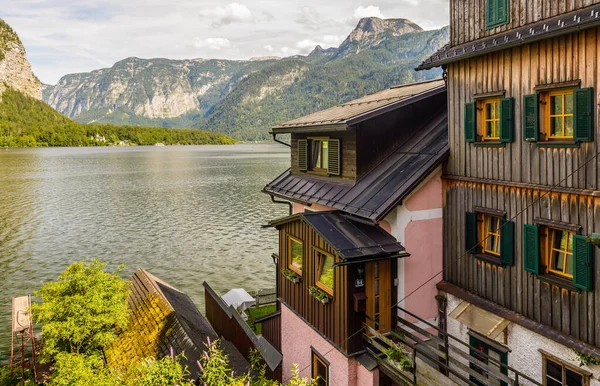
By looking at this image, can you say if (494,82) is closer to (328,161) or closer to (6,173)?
(328,161)

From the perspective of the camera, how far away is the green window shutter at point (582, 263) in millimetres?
9008

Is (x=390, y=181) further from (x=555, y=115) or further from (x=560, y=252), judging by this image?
(x=560, y=252)

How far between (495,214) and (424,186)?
2095 millimetres

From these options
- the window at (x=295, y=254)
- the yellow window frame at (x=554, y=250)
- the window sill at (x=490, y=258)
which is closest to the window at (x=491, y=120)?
the yellow window frame at (x=554, y=250)

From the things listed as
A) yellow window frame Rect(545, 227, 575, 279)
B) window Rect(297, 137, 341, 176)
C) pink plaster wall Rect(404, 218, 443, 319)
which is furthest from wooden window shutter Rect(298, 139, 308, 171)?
yellow window frame Rect(545, 227, 575, 279)

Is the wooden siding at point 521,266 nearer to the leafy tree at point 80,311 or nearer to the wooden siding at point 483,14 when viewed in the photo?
the wooden siding at point 483,14

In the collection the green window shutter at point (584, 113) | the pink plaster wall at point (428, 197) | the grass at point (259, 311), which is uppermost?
the green window shutter at point (584, 113)

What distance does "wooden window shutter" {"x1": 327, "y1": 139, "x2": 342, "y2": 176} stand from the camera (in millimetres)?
14992

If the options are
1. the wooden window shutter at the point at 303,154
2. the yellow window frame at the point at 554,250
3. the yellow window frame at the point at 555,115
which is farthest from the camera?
the wooden window shutter at the point at 303,154

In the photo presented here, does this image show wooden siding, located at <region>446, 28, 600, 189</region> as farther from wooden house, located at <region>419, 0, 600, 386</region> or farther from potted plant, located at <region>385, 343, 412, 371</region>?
potted plant, located at <region>385, 343, 412, 371</region>

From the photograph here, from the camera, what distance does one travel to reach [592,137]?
8812mm

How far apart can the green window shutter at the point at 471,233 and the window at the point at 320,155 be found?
4596mm

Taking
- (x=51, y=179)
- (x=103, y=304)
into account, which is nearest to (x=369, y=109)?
(x=103, y=304)

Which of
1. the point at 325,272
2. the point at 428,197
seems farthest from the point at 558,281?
the point at 325,272
